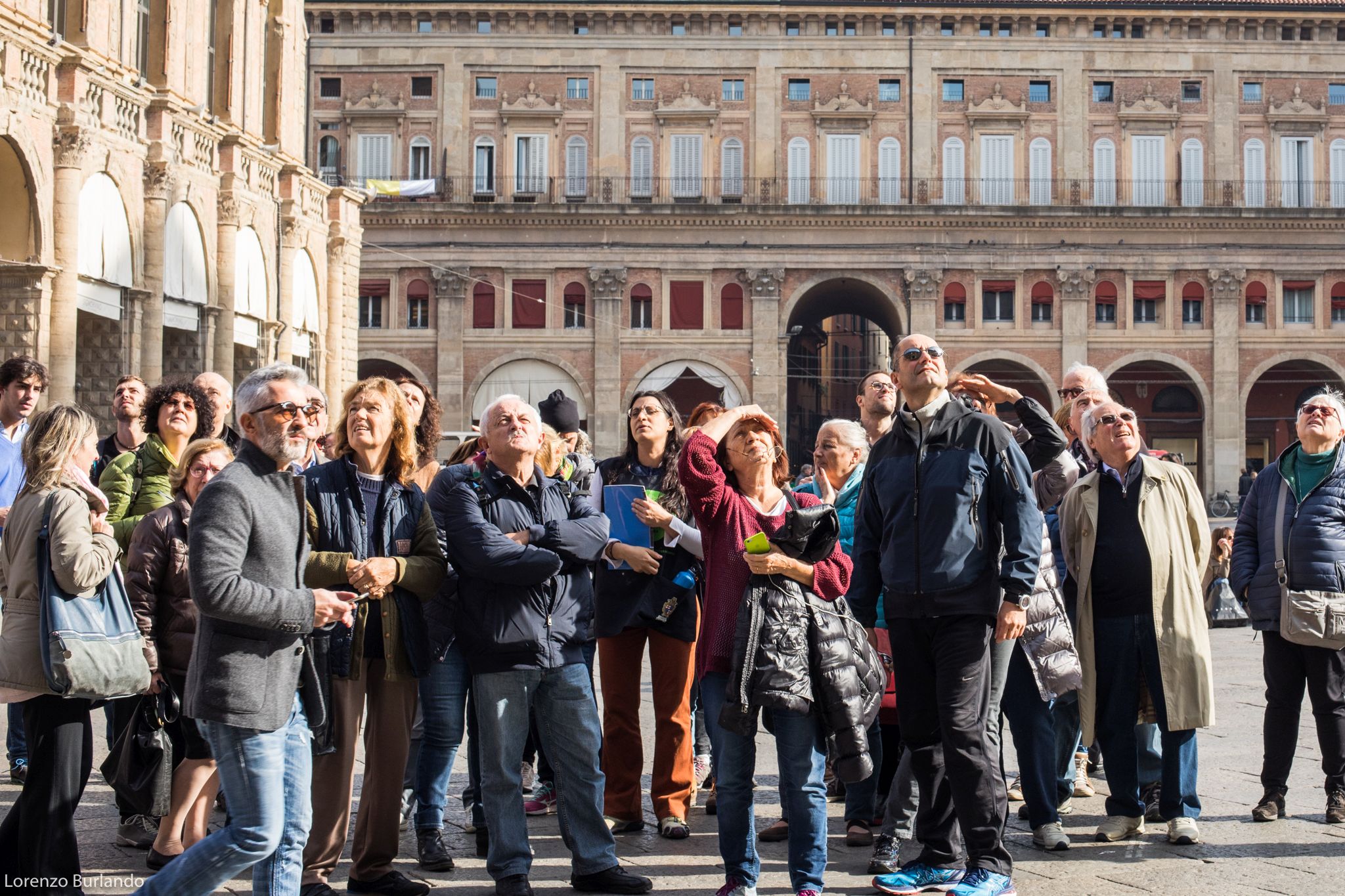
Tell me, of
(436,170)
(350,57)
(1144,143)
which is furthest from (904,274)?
(350,57)

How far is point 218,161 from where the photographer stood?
2208 cm

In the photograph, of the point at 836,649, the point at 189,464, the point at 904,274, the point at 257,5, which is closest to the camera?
the point at 836,649

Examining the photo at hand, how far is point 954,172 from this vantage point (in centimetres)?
4478

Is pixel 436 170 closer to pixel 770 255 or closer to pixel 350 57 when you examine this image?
pixel 350 57

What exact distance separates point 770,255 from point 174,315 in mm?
25437

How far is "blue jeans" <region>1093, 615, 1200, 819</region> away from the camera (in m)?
6.39

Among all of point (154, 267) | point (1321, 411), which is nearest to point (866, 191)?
point (154, 267)

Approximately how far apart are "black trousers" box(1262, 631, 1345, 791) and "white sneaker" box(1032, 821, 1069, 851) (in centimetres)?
131

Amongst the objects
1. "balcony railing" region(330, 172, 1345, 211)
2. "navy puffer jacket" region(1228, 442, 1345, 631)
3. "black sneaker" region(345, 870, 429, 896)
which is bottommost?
"black sneaker" region(345, 870, 429, 896)

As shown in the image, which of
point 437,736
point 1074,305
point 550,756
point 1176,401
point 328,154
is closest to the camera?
point 550,756

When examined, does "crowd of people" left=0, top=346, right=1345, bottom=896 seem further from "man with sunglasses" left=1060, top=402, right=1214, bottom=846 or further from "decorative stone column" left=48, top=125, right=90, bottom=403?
"decorative stone column" left=48, top=125, right=90, bottom=403

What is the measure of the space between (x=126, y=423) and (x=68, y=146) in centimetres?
1169

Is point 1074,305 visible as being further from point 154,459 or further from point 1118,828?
point 154,459

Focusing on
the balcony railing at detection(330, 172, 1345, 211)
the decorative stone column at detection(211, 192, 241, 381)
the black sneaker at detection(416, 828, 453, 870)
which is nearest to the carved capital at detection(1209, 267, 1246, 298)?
the balcony railing at detection(330, 172, 1345, 211)
